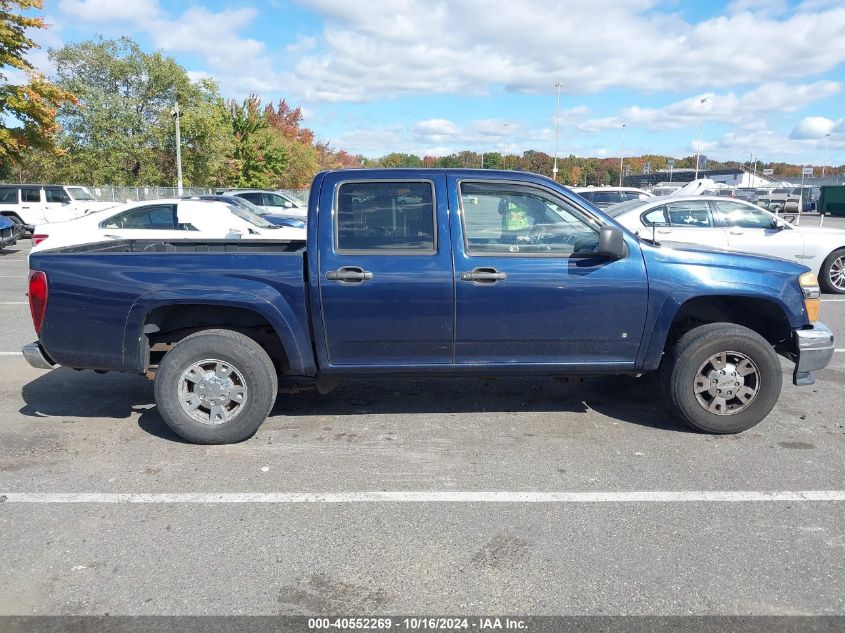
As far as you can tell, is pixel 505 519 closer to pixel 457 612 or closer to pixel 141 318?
pixel 457 612

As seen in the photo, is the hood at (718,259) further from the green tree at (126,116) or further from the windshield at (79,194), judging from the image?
the green tree at (126,116)

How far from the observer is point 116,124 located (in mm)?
37906

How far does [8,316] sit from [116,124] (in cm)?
3296

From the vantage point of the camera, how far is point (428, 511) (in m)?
3.73

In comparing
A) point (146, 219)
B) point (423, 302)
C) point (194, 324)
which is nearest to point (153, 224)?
point (146, 219)

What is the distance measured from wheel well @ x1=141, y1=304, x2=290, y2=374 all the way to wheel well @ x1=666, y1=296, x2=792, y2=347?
296 centimetres

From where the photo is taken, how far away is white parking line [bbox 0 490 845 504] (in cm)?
385

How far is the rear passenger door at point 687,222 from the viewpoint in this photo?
32.8 ft

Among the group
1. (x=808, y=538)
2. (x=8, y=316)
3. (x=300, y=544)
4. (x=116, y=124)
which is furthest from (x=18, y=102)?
(x=808, y=538)

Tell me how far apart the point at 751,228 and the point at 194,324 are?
8.56 meters

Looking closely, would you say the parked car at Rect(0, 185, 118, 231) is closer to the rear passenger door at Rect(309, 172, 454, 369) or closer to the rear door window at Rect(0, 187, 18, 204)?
the rear door window at Rect(0, 187, 18, 204)

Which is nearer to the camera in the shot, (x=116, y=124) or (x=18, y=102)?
(x=18, y=102)

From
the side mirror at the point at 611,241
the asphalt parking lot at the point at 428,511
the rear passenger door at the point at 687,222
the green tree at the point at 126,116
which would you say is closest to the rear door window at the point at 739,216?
the rear passenger door at the point at 687,222

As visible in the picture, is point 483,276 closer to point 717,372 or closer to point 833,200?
point 717,372
